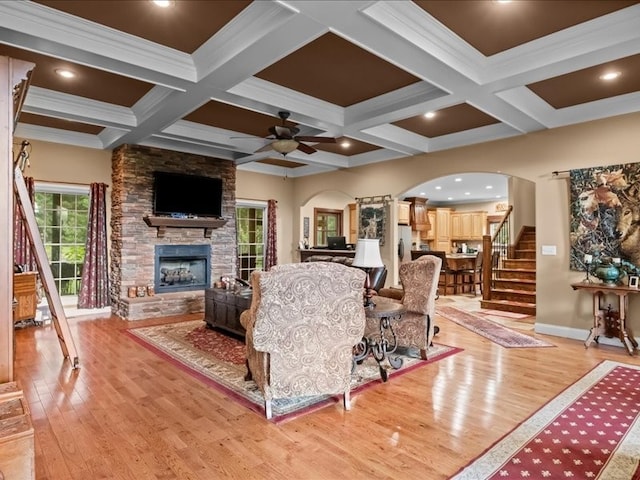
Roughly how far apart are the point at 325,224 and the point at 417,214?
2.74 m

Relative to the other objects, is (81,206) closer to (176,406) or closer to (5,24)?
(5,24)

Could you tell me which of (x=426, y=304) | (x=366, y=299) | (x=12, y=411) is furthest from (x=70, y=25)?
(x=426, y=304)

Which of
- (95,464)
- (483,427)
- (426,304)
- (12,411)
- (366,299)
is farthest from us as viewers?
(426,304)

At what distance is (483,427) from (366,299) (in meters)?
1.49

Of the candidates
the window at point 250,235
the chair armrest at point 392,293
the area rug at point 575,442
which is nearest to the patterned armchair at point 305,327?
the area rug at point 575,442

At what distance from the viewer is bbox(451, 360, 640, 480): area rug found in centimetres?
223

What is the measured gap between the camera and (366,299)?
3.82m

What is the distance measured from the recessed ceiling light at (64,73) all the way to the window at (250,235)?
4.73 meters

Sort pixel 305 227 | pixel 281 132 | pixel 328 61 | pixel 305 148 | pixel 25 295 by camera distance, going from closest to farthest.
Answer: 1. pixel 328 61
2. pixel 281 132
3. pixel 305 148
4. pixel 25 295
5. pixel 305 227

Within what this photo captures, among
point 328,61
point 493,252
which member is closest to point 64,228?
point 328,61

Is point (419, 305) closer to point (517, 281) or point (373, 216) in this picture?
point (373, 216)


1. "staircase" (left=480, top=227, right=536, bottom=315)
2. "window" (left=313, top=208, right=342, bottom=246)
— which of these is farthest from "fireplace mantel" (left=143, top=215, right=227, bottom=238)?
"staircase" (left=480, top=227, right=536, bottom=315)

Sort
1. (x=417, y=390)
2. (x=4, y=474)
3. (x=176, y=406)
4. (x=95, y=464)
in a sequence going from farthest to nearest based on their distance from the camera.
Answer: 1. (x=417, y=390)
2. (x=176, y=406)
3. (x=95, y=464)
4. (x=4, y=474)

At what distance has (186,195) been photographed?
708 centimetres
